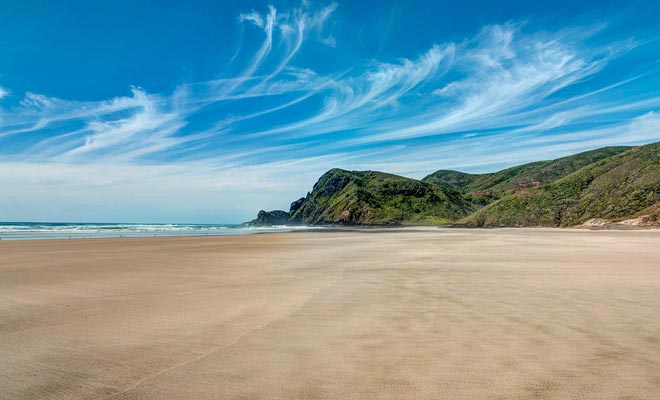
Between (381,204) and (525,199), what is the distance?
227 feet

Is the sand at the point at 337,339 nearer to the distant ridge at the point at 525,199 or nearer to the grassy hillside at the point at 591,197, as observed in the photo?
the distant ridge at the point at 525,199

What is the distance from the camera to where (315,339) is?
543 centimetres

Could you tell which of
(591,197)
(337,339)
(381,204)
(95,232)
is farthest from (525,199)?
(337,339)

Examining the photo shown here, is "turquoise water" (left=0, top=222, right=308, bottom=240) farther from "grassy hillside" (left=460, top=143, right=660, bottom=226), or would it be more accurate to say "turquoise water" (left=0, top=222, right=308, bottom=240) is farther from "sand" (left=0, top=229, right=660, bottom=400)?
"grassy hillside" (left=460, top=143, right=660, bottom=226)

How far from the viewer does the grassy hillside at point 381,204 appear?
5295 inches

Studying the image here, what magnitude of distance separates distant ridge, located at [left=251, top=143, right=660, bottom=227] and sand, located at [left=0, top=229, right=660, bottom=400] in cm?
5418

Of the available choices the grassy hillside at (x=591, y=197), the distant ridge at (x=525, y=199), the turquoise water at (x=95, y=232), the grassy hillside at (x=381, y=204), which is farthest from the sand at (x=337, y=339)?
the grassy hillside at (x=381, y=204)

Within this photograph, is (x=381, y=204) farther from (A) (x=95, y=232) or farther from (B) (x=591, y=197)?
(A) (x=95, y=232)

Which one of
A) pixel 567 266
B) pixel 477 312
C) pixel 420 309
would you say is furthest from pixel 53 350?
pixel 567 266

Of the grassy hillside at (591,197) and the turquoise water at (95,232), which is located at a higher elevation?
the grassy hillside at (591,197)

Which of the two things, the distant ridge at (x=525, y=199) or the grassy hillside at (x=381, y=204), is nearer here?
the distant ridge at (x=525, y=199)

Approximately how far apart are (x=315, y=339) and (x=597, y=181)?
269 feet

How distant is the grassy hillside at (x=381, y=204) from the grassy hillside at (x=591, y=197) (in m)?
41.6

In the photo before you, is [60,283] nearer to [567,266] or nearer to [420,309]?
[420,309]
